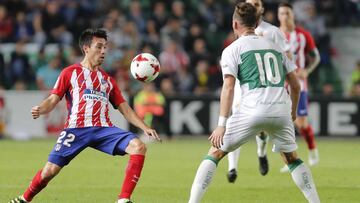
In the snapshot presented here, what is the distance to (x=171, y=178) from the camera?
12.1 metres

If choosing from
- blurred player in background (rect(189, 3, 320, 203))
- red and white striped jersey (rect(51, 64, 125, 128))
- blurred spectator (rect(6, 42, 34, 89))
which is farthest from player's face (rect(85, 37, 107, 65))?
blurred spectator (rect(6, 42, 34, 89))

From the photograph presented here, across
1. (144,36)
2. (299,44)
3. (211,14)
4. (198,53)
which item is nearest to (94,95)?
(299,44)

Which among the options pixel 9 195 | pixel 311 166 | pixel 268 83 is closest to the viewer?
pixel 268 83

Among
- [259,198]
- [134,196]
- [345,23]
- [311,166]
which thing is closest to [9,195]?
[134,196]

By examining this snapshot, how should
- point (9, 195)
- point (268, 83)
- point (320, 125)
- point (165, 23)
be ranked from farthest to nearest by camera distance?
point (165, 23) < point (320, 125) < point (9, 195) < point (268, 83)

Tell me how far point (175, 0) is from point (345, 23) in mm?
4594

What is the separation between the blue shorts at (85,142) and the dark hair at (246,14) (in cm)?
160

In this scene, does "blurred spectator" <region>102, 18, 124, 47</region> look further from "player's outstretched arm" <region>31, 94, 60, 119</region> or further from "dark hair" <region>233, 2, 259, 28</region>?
"dark hair" <region>233, 2, 259, 28</region>

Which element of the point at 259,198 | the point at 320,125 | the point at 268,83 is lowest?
the point at 320,125

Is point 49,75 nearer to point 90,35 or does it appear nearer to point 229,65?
point 90,35

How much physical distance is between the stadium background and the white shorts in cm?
992

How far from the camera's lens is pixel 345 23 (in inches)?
931

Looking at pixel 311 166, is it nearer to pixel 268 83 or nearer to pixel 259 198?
pixel 259 198

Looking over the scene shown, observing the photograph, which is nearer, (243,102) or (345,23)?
(243,102)
